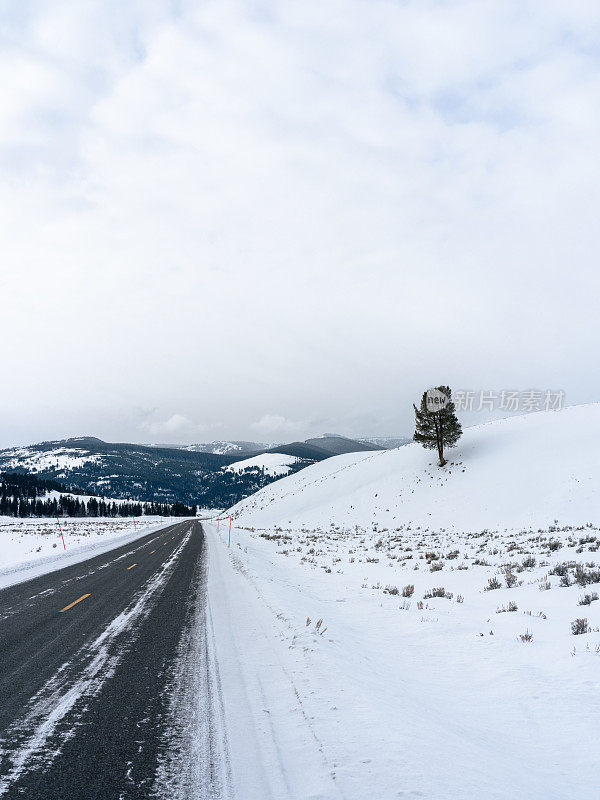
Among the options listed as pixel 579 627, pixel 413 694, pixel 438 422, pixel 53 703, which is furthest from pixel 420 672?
pixel 438 422

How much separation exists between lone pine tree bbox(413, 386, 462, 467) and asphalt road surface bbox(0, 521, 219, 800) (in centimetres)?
3616

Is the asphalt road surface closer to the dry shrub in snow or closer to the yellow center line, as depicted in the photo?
the yellow center line

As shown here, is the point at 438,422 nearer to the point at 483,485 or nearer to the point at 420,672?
the point at 483,485

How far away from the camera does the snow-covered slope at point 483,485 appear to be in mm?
28891

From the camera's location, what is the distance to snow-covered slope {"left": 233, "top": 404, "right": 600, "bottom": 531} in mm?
28891

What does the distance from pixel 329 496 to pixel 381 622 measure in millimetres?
46438

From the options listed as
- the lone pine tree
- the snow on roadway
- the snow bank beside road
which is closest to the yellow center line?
the snow on roadway

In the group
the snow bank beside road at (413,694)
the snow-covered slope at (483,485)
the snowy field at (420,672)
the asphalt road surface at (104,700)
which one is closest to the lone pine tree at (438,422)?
the snow-covered slope at (483,485)

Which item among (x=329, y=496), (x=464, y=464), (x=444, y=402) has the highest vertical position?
(x=444, y=402)

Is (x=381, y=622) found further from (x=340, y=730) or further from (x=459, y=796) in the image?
(x=459, y=796)

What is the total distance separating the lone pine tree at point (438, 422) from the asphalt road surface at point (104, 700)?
119 ft

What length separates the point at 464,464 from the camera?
42438mm

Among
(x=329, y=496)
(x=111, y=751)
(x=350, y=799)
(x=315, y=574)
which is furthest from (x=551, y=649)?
(x=329, y=496)

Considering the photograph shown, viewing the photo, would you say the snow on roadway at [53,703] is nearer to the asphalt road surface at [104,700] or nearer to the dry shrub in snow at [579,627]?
the asphalt road surface at [104,700]
